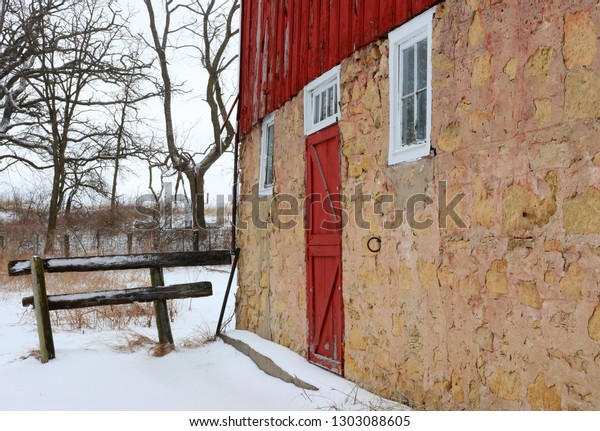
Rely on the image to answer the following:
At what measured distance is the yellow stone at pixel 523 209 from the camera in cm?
338

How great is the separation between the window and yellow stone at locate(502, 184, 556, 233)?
4698mm

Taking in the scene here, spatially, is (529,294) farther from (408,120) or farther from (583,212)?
(408,120)

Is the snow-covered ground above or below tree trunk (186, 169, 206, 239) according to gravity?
below

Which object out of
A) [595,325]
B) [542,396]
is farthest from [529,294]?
[542,396]

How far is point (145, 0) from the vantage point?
76.0 ft

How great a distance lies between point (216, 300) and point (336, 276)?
760 cm

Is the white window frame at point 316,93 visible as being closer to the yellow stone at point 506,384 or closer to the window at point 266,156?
the window at point 266,156

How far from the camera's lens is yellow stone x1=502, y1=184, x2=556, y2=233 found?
11.1 ft

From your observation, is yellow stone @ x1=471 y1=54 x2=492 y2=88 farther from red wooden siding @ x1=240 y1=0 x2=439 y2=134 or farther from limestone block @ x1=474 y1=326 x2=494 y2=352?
limestone block @ x1=474 y1=326 x2=494 y2=352

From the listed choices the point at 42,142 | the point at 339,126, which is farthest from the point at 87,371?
the point at 42,142

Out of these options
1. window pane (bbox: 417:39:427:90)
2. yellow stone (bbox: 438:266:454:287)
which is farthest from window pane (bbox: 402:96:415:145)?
yellow stone (bbox: 438:266:454:287)

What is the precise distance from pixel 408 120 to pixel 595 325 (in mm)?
2245

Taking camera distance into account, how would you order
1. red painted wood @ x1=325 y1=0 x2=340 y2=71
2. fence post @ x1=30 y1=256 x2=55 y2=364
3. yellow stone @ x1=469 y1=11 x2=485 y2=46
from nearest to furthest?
yellow stone @ x1=469 y1=11 x2=485 y2=46 → red painted wood @ x1=325 y1=0 x2=340 y2=71 → fence post @ x1=30 y1=256 x2=55 y2=364

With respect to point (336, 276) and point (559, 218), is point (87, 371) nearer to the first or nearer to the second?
point (336, 276)
